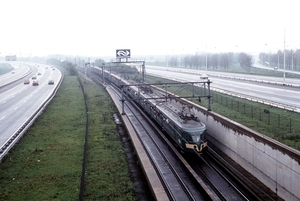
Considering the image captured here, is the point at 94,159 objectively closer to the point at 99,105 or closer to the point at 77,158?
the point at 77,158

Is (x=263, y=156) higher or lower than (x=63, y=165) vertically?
higher

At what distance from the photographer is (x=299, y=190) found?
16.5m

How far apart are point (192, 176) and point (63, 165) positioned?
7739 mm

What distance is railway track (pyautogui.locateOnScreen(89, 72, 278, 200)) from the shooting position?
1888cm

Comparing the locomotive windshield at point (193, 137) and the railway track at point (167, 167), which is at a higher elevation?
the locomotive windshield at point (193, 137)

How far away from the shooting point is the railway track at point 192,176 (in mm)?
18875

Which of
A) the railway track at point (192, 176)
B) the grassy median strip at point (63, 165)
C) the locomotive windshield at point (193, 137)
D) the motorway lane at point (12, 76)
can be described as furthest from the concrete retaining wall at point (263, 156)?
the motorway lane at point (12, 76)

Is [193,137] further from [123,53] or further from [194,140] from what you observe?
[123,53]

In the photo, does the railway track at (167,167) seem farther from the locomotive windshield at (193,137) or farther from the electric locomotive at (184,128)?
the locomotive windshield at (193,137)

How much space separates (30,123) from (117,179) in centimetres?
1582

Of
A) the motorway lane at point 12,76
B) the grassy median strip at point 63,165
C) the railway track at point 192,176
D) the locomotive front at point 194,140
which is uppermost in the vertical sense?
the motorway lane at point 12,76

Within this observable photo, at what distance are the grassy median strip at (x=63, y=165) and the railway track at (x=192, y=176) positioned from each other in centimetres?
249

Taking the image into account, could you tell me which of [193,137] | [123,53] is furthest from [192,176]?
[123,53]

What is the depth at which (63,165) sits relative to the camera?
71.7 feet
